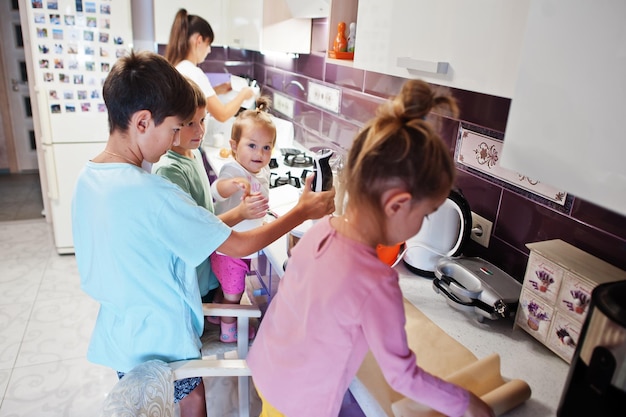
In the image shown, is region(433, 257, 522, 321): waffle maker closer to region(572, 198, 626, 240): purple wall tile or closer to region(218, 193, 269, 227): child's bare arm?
region(572, 198, 626, 240): purple wall tile

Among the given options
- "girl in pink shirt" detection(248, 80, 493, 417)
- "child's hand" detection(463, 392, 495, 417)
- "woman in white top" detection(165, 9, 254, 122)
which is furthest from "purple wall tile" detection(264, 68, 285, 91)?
"child's hand" detection(463, 392, 495, 417)

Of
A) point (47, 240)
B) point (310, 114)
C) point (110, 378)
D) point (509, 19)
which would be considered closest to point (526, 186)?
point (509, 19)

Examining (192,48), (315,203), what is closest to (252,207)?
(315,203)

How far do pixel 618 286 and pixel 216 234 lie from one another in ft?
2.58

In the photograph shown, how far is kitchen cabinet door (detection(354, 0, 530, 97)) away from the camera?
33.7 inches

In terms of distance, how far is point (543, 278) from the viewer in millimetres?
1030

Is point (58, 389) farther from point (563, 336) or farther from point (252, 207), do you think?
point (563, 336)

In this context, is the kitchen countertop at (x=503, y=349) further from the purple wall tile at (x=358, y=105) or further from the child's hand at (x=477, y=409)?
the purple wall tile at (x=358, y=105)

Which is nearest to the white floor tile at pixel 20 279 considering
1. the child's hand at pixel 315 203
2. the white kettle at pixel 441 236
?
the child's hand at pixel 315 203

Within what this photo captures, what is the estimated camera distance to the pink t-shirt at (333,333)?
0.74 meters

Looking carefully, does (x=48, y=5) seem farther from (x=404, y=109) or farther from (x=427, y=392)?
(x=427, y=392)

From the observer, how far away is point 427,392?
2.43 feet

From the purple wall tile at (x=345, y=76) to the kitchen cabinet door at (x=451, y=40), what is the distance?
2.41ft

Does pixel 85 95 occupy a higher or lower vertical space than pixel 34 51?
lower
